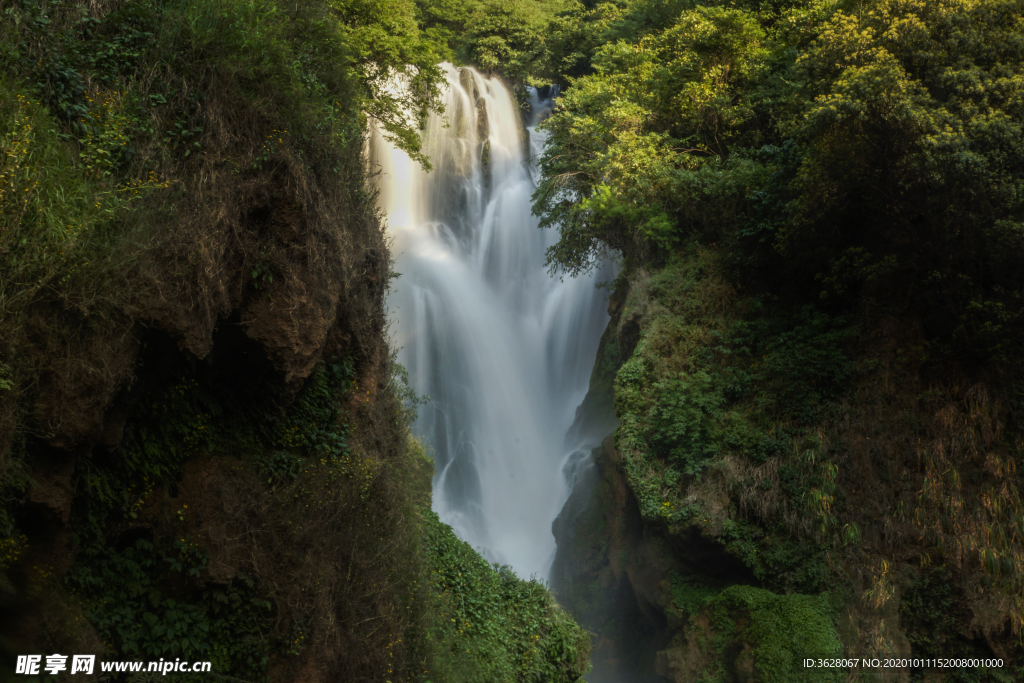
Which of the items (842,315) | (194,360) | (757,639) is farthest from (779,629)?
(194,360)

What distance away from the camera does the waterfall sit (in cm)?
1906

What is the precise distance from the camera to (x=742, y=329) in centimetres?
1424

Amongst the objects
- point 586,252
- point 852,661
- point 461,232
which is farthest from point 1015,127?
point 461,232

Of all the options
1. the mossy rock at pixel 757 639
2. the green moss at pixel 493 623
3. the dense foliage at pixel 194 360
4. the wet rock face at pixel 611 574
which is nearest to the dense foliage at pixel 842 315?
the mossy rock at pixel 757 639

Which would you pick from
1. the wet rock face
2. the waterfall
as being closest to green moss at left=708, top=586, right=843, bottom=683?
the wet rock face

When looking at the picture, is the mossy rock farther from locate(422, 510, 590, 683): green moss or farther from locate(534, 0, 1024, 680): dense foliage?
locate(422, 510, 590, 683): green moss

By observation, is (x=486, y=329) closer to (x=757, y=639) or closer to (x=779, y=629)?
(x=757, y=639)

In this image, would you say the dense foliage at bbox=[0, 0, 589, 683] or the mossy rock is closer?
the dense foliage at bbox=[0, 0, 589, 683]

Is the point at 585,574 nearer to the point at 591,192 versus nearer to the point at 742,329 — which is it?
the point at 742,329

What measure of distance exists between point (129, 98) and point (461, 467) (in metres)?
13.9

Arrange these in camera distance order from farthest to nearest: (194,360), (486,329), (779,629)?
(486,329), (779,629), (194,360)

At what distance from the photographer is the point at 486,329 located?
69.7 feet

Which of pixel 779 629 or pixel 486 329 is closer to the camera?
pixel 779 629

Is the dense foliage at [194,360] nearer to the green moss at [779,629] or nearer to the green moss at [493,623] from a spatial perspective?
the green moss at [493,623]
